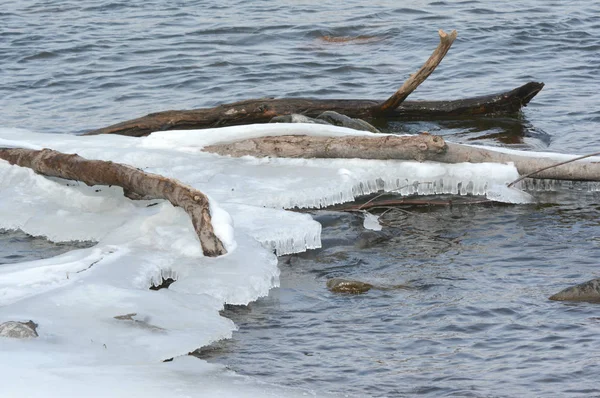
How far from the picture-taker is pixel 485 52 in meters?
16.3

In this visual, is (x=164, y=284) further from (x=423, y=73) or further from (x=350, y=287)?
(x=423, y=73)

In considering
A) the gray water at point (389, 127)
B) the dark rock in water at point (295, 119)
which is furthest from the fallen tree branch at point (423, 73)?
the dark rock in water at point (295, 119)

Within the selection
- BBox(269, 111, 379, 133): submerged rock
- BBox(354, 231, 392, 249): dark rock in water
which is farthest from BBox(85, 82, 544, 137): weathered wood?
BBox(354, 231, 392, 249): dark rock in water

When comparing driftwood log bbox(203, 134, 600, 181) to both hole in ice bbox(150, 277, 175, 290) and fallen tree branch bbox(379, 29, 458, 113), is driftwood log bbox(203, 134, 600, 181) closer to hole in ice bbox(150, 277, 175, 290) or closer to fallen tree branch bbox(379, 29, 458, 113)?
fallen tree branch bbox(379, 29, 458, 113)

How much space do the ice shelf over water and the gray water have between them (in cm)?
25

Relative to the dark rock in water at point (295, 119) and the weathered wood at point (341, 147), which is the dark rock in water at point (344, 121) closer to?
the dark rock in water at point (295, 119)

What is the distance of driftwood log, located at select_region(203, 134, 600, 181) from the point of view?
28.1 feet

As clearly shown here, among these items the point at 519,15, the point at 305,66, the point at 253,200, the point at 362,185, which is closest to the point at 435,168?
the point at 362,185

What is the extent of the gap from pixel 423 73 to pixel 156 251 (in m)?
5.00

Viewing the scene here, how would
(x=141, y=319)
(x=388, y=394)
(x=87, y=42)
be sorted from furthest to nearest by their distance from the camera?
(x=87, y=42) → (x=141, y=319) → (x=388, y=394)

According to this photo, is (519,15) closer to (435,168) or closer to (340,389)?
(435,168)

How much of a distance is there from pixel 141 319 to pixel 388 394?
1.59 m

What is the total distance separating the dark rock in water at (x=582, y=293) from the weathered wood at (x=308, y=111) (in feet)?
18.1

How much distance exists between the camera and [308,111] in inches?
452
